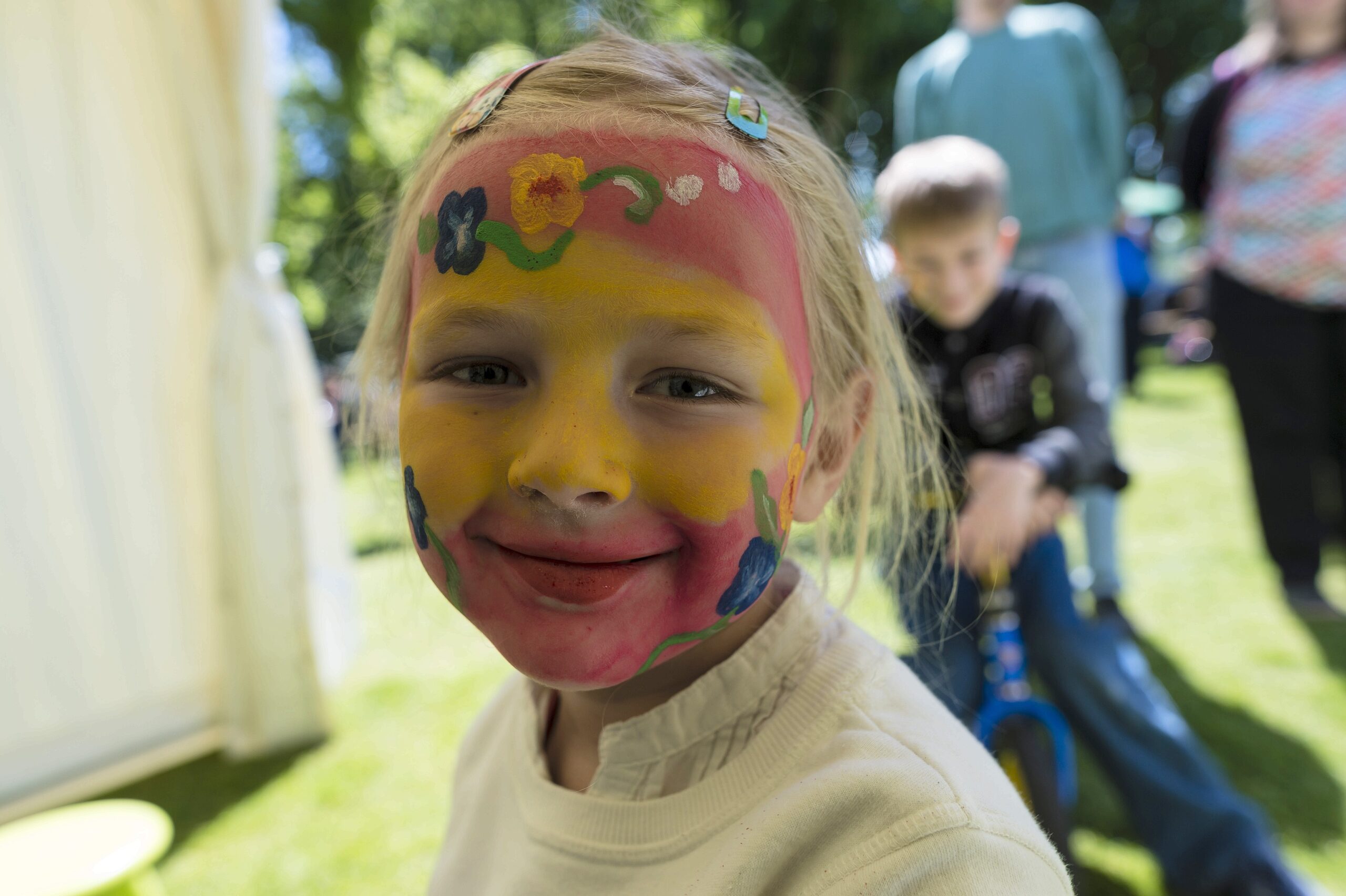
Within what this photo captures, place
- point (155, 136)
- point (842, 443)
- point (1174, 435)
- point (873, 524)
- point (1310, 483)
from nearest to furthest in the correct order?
point (842, 443) < point (873, 524) < point (155, 136) < point (1310, 483) < point (1174, 435)

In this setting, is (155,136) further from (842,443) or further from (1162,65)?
(1162,65)

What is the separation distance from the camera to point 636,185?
0.77 metres

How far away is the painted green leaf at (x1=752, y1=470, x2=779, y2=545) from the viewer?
783 mm

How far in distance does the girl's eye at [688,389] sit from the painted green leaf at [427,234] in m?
0.26

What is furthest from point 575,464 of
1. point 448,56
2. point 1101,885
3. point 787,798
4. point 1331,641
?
point 448,56

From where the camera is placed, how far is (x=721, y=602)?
2.63ft

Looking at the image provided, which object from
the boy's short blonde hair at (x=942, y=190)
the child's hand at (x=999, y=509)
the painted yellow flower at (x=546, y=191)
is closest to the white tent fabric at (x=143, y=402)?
the boy's short blonde hair at (x=942, y=190)

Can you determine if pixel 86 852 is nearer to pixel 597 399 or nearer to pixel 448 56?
pixel 597 399

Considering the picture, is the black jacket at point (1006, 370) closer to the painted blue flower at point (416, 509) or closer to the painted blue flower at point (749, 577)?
the painted blue flower at point (749, 577)

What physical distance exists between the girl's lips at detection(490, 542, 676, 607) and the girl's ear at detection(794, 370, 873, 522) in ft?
0.73

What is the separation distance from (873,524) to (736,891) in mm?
808

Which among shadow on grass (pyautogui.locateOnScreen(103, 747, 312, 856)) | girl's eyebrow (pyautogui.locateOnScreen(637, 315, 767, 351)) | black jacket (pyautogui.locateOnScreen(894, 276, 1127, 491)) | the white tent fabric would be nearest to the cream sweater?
girl's eyebrow (pyautogui.locateOnScreen(637, 315, 767, 351))

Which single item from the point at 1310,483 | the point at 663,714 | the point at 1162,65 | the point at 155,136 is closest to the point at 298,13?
the point at 155,136

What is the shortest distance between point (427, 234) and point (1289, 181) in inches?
131
